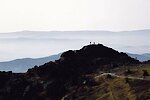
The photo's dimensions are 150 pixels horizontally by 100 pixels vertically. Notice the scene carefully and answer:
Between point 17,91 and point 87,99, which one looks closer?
point 87,99

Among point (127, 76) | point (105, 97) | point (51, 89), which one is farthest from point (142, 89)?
point (51, 89)

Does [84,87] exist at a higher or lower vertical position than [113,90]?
lower

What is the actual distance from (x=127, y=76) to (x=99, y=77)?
49.4ft

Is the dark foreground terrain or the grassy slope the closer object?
the grassy slope

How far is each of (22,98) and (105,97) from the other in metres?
52.5

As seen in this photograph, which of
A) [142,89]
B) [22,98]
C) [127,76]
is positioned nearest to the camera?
[142,89]

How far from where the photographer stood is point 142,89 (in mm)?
145500

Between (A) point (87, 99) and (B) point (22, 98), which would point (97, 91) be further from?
(B) point (22, 98)

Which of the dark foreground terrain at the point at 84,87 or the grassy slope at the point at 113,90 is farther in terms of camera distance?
the dark foreground terrain at the point at 84,87

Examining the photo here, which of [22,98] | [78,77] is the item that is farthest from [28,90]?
[78,77]

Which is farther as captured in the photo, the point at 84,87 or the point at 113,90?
the point at 84,87

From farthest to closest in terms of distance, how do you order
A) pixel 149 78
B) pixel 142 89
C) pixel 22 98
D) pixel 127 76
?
A: 1. pixel 22 98
2. pixel 127 76
3. pixel 149 78
4. pixel 142 89

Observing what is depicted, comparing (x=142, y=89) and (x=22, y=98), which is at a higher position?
(x=142, y=89)

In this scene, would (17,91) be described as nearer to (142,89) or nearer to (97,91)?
(97,91)
